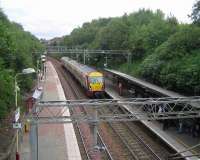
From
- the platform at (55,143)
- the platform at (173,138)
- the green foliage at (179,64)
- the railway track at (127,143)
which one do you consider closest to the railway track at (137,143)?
the railway track at (127,143)

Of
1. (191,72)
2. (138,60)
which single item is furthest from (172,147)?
(138,60)

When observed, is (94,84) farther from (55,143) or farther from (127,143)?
(55,143)

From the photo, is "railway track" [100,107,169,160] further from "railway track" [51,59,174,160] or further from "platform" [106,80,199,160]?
"platform" [106,80,199,160]

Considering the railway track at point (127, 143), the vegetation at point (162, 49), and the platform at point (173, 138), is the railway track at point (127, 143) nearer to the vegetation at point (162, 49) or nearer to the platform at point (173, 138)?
the platform at point (173, 138)

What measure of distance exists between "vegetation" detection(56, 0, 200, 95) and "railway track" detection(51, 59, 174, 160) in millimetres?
6353

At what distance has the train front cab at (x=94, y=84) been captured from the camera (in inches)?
1848

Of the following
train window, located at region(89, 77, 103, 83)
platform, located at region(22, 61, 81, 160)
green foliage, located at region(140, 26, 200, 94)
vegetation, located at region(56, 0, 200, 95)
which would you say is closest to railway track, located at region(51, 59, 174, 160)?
platform, located at region(22, 61, 81, 160)

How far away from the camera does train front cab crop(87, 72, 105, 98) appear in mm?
46947

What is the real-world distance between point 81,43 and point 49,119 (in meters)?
101

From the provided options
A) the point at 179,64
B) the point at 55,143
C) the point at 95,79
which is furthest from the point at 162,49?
the point at 55,143

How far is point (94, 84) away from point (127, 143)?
1863 cm

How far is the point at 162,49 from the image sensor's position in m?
49.4

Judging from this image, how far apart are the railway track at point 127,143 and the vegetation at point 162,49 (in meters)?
6.35

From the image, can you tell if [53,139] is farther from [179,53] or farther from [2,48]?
[179,53]
